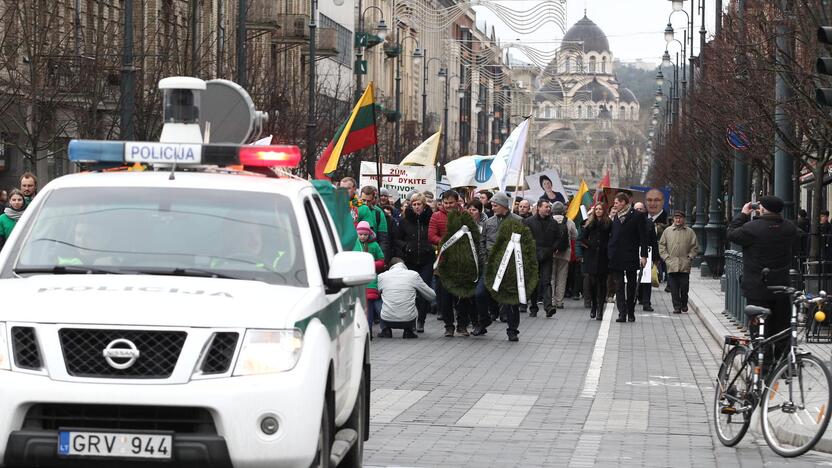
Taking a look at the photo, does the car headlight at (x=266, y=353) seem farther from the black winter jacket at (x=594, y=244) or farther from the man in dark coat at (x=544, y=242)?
the man in dark coat at (x=544, y=242)

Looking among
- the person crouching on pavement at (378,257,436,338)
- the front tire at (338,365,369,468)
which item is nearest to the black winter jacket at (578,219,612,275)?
the person crouching on pavement at (378,257,436,338)

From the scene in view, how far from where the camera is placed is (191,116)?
30.1 feet

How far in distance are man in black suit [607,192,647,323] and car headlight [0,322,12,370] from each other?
1882 cm

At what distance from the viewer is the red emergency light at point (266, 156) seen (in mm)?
8453

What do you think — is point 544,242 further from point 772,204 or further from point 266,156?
point 266,156

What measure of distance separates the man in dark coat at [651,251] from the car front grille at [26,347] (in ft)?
64.6

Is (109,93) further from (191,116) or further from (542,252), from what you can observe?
(191,116)

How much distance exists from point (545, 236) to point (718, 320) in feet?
11.4

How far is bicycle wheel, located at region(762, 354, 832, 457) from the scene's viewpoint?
1053cm

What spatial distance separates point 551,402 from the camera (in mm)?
14234

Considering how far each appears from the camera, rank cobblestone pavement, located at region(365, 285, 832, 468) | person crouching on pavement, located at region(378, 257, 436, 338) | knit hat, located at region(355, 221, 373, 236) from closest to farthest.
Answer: cobblestone pavement, located at region(365, 285, 832, 468) < knit hat, located at region(355, 221, 373, 236) < person crouching on pavement, located at region(378, 257, 436, 338)

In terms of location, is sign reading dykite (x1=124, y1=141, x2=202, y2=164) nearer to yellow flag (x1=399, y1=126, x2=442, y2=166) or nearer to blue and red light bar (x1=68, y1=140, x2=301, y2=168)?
blue and red light bar (x1=68, y1=140, x2=301, y2=168)

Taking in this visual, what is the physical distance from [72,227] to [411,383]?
297 inches

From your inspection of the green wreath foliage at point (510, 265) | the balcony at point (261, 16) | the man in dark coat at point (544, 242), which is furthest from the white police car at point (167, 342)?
the balcony at point (261, 16)
